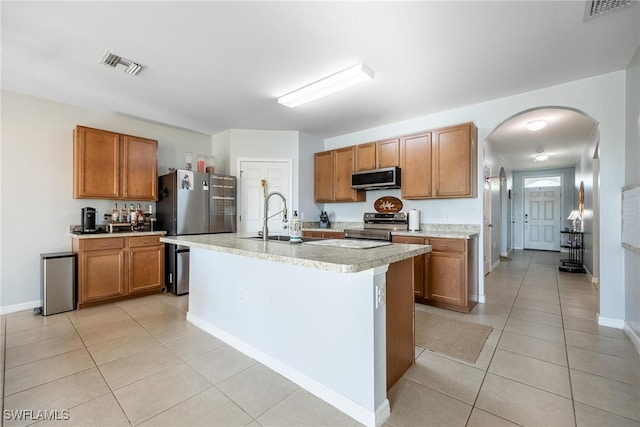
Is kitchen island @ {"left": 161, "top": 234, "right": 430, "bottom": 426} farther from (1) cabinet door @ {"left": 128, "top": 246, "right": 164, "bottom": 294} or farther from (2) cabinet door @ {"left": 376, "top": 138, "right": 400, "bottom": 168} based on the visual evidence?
(2) cabinet door @ {"left": 376, "top": 138, "right": 400, "bottom": 168}

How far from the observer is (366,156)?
4.48 metres

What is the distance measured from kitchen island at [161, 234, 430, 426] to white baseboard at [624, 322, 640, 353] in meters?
2.01

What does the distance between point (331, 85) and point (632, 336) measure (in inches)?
142

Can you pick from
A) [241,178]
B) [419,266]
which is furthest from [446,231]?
[241,178]

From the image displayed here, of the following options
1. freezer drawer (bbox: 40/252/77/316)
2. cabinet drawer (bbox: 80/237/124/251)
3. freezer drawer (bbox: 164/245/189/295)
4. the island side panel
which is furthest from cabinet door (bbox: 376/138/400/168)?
freezer drawer (bbox: 40/252/77/316)

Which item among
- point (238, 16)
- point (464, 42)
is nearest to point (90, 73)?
point (238, 16)

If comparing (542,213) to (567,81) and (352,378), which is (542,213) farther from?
(352,378)

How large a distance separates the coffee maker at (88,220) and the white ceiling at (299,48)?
1.42 m

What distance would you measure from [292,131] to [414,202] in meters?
2.42

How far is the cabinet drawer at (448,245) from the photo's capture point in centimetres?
320

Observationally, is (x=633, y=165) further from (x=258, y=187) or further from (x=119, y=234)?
(x=119, y=234)

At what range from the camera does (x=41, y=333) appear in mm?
2652

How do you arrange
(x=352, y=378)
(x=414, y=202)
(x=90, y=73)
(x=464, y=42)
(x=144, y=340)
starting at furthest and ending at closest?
(x=414, y=202)
(x=90, y=73)
(x=144, y=340)
(x=464, y=42)
(x=352, y=378)

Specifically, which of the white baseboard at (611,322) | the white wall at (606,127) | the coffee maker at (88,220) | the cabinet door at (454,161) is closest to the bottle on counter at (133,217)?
the coffee maker at (88,220)
